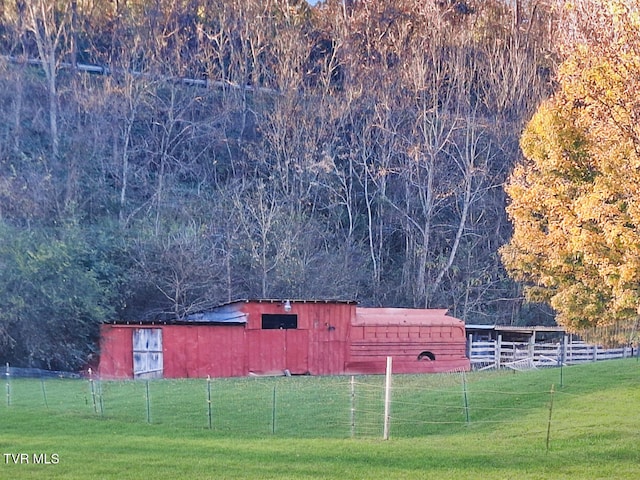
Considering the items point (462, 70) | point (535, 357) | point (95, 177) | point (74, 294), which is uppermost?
point (462, 70)

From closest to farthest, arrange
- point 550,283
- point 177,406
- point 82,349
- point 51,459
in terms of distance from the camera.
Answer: point 51,459
point 177,406
point 550,283
point 82,349

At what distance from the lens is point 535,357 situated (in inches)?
1521

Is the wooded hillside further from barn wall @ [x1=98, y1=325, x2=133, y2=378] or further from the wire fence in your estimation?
the wire fence

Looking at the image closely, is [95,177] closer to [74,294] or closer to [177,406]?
[74,294]

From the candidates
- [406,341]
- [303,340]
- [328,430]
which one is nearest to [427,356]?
[406,341]

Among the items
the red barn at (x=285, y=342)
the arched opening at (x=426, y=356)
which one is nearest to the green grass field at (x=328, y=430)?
the red barn at (x=285, y=342)

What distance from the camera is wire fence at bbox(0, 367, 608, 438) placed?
19.9 m

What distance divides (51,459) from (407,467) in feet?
20.4

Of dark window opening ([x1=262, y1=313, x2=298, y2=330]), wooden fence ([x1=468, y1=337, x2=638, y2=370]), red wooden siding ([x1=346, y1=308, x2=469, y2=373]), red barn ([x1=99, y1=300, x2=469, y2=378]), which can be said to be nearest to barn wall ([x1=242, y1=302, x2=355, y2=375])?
red barn ([x1=99, y1=300, x2=469, y2=378])

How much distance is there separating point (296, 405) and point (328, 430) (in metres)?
3.60

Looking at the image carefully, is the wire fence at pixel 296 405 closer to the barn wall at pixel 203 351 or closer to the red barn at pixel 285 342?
the barn wall at pixel 203 351

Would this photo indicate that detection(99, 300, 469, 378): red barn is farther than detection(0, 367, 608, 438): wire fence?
Yes

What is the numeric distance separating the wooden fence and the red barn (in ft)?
6.75

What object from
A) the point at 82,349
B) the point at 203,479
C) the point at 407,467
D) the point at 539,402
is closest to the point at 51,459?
the point at 203,479
